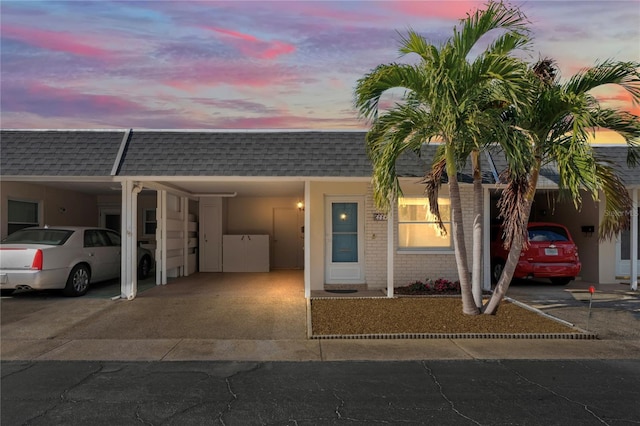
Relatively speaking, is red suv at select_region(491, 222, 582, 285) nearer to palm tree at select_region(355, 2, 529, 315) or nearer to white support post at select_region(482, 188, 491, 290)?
white support post at select_region(482, 188, 491, 290)

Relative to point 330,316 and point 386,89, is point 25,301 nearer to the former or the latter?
point 330,316

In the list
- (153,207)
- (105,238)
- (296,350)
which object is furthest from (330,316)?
(153,207)

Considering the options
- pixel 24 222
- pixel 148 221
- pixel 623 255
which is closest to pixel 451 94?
pixel 623 255

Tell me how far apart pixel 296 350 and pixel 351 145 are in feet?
18.6

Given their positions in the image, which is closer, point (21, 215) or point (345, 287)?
point (345, 287)

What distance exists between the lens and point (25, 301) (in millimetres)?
10156

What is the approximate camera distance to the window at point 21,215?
39.2 ft

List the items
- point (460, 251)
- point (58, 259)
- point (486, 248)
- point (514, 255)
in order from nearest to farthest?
1. point (514, 255)
2. point (460, 251)
3. point (58, 259)
4. point (486, 248)

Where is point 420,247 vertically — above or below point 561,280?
above

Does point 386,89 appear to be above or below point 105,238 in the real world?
above

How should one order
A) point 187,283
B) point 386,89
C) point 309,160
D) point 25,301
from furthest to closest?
point 187,283 < point 309,160 < point 25,301 < point 386,89

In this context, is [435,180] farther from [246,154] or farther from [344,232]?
[246,154]

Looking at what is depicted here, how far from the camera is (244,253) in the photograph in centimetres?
1598

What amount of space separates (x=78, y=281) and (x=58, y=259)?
83 cm
